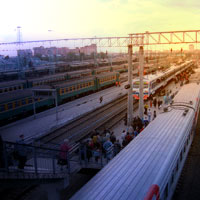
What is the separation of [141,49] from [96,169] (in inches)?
353

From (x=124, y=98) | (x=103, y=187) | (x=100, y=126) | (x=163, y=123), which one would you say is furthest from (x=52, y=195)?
(x=124, y=98)

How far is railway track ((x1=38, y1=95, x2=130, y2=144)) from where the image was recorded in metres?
13.4

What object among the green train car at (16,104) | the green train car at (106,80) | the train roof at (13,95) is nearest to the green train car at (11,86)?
the train roof at (13,95)

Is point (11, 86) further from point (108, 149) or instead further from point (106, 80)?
point (108, 149)

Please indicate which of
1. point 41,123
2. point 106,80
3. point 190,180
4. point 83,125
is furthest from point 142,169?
point 106,80

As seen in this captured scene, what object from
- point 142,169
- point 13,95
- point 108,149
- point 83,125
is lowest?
point 83,125

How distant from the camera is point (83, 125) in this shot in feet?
52.1

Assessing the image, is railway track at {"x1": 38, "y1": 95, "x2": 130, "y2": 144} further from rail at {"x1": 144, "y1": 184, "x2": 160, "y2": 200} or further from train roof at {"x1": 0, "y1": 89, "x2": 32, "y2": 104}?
rail at {"x1": 144, "y1": 184, "x2": 160, "y2": 200}

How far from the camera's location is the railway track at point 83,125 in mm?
13430

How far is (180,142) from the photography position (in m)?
7.78

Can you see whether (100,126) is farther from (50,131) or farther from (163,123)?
(163,123)

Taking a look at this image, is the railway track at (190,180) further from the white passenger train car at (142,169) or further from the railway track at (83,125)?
the railway track at (83,125)

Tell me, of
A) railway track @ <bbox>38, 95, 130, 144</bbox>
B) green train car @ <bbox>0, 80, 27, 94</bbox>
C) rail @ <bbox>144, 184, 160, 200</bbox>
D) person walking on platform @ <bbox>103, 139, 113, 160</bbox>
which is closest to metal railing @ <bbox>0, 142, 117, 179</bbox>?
person walking on platform @ <bbox>103, 139, 113, 160</bbox>

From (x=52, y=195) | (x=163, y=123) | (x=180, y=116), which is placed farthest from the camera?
(x=180, y=116)
